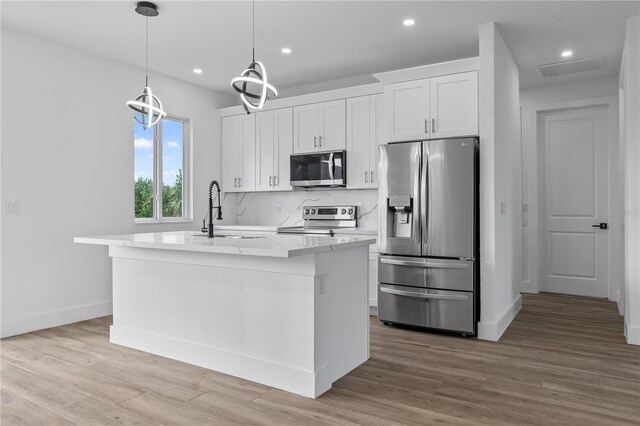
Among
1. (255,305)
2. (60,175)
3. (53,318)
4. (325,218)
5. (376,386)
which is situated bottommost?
(376,386)

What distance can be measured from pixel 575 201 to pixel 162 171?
5.22 metres

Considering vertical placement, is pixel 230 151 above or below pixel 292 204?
above

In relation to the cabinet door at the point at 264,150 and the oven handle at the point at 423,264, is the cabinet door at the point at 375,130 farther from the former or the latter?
the cabinet door at the point at 264,150

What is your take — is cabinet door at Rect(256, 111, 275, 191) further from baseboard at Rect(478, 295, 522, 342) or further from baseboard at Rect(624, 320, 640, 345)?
baseboard at Rect(624, 320, 640, 345)

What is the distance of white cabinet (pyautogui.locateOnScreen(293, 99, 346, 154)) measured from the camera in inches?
202

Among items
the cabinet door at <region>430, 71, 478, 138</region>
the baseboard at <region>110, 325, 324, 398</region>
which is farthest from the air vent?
the baseboard at <region>110, 325, 324, 398</region>

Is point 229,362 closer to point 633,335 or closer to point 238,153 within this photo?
point 633,335

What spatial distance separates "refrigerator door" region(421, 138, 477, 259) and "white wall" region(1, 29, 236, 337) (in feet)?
10.4

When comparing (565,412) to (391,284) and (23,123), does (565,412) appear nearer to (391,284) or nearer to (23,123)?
(391,284)

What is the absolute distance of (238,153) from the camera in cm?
598

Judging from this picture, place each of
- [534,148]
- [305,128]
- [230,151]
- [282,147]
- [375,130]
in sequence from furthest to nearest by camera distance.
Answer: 1. [230,151]
2. [534,148]
3. [282,147]
4. [305,128]
5. [375,130]

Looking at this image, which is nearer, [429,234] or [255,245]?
[255,245]

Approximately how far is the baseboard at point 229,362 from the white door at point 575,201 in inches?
174

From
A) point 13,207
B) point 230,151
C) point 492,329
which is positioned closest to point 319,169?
point 230,151
